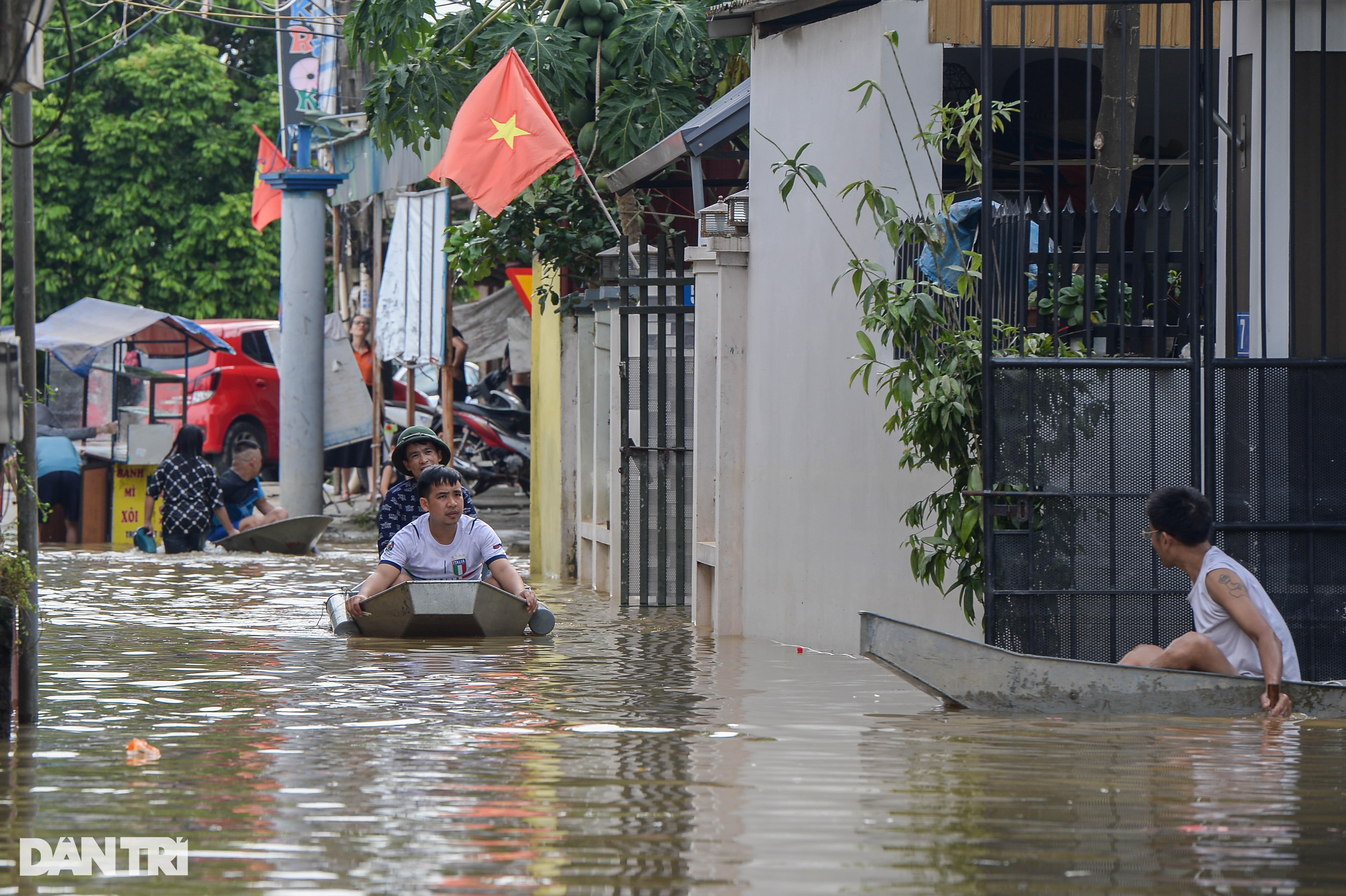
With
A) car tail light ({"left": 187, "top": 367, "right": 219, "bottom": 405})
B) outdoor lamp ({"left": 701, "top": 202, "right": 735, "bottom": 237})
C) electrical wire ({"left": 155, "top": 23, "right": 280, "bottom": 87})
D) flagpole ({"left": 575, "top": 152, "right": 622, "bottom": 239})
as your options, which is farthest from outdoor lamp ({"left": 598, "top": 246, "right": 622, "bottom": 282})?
electrical wire ({"left": 155, "top": 23, "right": 280, "bottom": 87})

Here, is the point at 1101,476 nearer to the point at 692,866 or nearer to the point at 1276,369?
the point at 1276,369

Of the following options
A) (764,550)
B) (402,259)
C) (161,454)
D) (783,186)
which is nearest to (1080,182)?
(764,550)

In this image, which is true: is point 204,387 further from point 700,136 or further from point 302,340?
point 700,136

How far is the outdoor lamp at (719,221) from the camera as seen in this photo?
470 inches

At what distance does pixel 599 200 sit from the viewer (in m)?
14.2

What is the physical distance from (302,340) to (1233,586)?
15968mm

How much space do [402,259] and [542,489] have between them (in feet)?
15.0

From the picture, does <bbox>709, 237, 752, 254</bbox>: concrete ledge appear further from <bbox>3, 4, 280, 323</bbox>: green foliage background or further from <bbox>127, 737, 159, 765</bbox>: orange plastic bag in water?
<bbox>3, 4, 280, 323</bbox>: green foliage background

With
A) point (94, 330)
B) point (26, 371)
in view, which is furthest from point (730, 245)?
point (94, 330)

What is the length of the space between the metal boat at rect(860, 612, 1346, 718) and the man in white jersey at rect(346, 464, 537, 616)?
3.79 metres

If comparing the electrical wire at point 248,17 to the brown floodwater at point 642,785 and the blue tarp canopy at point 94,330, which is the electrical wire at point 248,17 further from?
the brown floodwater at point 642,785

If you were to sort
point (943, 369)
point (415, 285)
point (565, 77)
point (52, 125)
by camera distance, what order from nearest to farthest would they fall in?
point (52, 125), point (943, 369), point (565, 77), point (415, 285)

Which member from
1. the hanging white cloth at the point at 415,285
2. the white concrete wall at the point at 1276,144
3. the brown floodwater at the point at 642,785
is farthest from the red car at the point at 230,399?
the white concrete wall at the point at 1276,144

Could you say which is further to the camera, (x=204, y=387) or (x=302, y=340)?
(x=204, y=387)
